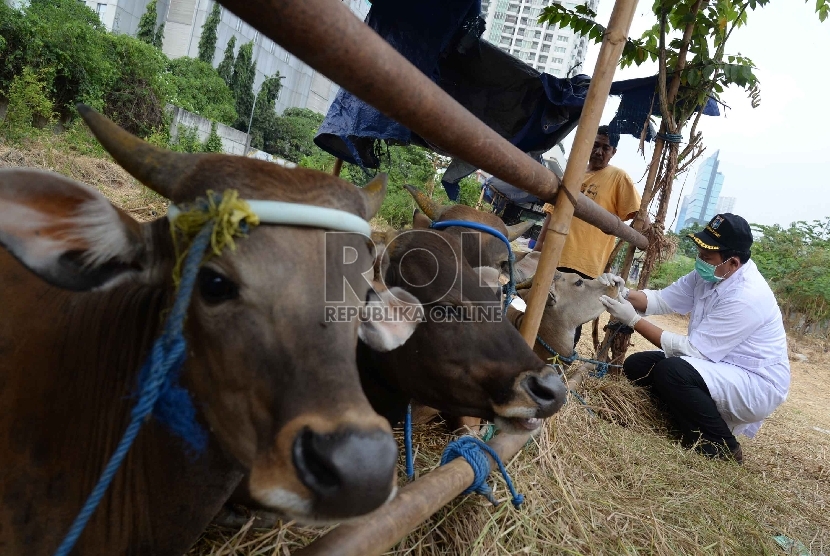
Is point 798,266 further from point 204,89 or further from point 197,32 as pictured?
point 197,32

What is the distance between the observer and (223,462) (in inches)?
65.7

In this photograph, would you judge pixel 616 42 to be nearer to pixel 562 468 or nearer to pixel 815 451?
pixel 562 468

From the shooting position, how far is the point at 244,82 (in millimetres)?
57594

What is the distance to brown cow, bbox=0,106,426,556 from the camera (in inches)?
49.1

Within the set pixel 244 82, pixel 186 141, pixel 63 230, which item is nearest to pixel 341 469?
pixel 63 230

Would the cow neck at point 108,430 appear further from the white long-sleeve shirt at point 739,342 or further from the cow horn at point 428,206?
the white long-sleeve shirt at point 739,342

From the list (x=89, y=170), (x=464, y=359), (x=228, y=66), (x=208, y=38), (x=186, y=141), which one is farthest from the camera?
(x=208, y=38)

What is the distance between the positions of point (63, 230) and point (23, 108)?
1572 cm

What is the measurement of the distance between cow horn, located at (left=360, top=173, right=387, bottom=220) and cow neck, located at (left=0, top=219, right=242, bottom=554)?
65 centimetres

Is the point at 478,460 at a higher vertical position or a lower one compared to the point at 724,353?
lower

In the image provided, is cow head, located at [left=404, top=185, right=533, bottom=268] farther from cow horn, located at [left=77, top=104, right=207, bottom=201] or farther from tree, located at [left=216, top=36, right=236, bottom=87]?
tree, located at [left=216, top=36, right=236, bottom=87]

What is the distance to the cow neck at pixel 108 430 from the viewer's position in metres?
1.51

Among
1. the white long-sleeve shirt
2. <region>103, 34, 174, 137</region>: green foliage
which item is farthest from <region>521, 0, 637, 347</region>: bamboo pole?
<region>103, 34, 174, 137</region>: green foliage

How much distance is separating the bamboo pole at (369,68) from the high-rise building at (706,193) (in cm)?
8784
